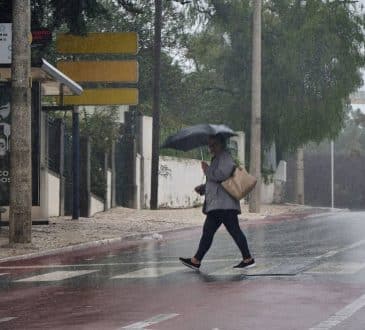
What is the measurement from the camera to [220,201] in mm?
14086

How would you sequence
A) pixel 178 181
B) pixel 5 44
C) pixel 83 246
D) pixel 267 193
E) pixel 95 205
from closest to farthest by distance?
pixel 5 44 → pixel 83 246 → pixel 95 205 → pixel 178 181 → pixel 267 193

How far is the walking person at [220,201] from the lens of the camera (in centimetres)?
1408

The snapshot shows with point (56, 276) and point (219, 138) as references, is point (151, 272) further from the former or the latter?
point (219, 138)

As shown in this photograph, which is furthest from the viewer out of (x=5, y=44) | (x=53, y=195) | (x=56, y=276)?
(x=53, y=195)

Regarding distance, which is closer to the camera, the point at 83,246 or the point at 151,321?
the point at 151,321

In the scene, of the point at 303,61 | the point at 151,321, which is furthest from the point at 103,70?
the point at 303,61

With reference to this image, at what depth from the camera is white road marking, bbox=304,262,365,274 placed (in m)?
13.4

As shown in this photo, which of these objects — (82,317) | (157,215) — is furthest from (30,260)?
(157,215)

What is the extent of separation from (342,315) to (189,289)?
2.78 meters

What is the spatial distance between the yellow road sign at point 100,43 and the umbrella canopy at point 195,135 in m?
12.4

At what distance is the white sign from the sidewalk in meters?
3.32

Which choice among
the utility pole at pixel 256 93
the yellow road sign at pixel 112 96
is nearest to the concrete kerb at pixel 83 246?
the yellow road sign at pixel 112 96

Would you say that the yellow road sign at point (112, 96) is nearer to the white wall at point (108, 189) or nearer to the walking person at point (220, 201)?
the white wall at point (108, 189)

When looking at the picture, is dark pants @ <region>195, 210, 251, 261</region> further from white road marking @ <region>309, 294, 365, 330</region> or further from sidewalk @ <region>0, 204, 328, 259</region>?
sidewalk @ <region>0, 204, 328, 259</region>
